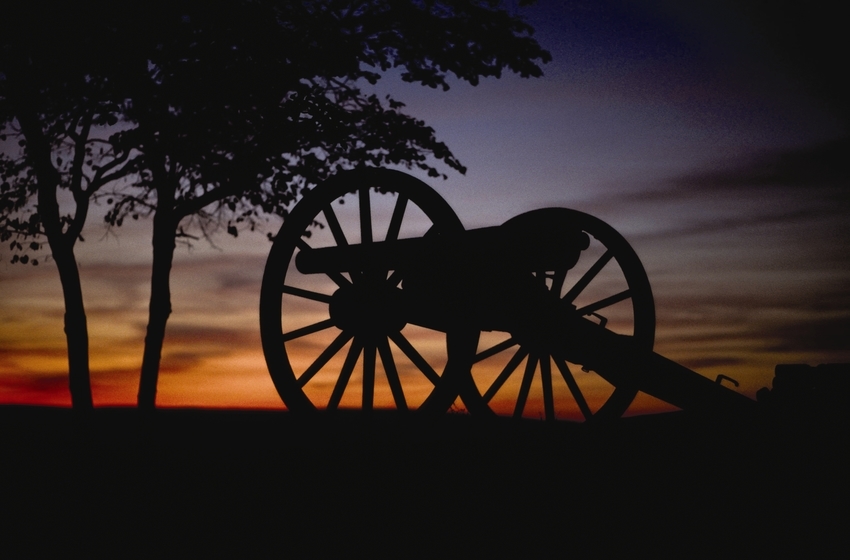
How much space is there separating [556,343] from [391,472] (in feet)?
8.78

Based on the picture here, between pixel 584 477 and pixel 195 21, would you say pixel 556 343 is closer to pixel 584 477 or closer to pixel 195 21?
pixel 584 477

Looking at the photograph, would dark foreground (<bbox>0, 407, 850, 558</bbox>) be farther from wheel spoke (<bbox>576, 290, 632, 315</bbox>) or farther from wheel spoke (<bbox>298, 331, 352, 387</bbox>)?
wheel spoke (<bbox>576, 290, 632, 315</bbox>)

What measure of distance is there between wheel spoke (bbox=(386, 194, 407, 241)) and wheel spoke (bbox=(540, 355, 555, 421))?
1979mm

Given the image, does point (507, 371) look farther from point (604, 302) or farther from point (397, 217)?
point (397, 217)

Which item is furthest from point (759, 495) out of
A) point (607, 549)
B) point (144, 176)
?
point (144, 176)

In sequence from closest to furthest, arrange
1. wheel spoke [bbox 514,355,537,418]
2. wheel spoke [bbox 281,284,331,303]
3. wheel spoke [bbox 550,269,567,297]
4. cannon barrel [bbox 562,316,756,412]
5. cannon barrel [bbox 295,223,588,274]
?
cannon barrel [bbox 295,223,588,274]
wheel spoke [bbox 281,284,331,303]
wheel spoke [bbox 550,269,567,297]
cannon barrel [bbox 562,316,756,412]
wheel spoke [bbox 514,355,537,418]

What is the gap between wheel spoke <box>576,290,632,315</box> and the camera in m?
7.99

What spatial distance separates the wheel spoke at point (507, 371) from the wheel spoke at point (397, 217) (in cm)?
181

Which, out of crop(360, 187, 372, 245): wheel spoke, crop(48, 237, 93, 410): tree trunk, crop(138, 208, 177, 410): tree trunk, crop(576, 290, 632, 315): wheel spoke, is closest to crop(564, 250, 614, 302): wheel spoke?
crop(576, 290, 632, 315): wheel spoke

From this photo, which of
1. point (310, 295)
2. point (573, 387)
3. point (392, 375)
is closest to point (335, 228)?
point (310, 295)

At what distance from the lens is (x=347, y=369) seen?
7.09m

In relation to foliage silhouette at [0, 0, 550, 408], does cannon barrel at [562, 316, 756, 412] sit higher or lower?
lower

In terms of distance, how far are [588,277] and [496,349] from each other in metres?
1.12

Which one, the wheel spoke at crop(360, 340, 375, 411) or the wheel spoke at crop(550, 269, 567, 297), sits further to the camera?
the wheel spoke at crop(550, 269, 567, 297)
